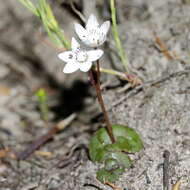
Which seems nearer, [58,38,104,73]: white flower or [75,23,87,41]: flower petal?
[58,38,104,73]: white flower

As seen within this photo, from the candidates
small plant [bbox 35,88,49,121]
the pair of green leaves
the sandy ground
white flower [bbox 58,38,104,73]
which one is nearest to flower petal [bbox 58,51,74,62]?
white flower [bbox 58,38,104,73]

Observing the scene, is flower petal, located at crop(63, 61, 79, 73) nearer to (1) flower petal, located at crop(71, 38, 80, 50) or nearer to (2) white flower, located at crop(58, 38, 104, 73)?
(2) white flower, located at crop(58, 38, 104, 73)

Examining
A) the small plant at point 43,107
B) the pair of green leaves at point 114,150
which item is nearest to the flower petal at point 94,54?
the pair of green leaves at point 114,150

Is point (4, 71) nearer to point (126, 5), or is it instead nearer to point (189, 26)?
point (126, 5)

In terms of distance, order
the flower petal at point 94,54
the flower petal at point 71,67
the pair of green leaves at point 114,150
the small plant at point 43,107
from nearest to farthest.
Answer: the flower petal at point 94,54, the flower petal at point 71,67, the pair of green leaves at point 114,150, the small plant at point 43,107

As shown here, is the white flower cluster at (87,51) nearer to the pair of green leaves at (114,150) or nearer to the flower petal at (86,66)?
the flower petal at (86,66)

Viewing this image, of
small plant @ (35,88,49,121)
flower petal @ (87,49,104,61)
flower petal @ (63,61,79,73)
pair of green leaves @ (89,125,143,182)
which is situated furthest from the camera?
small plant @ (35,88,49,121)

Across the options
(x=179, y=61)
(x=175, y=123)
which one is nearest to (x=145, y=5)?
(x=179, y=61)
